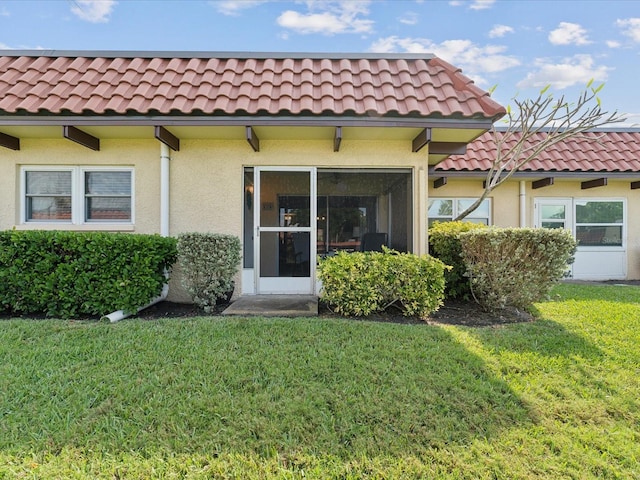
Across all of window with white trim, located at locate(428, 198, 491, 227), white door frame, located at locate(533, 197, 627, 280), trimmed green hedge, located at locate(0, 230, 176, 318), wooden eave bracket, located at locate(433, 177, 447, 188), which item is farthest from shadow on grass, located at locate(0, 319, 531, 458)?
white door frame, located at locate(533, 197, 627, 280)

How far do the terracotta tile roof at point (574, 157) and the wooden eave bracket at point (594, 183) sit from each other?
0.33 meters

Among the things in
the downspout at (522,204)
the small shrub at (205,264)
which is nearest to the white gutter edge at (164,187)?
the small shrub at (205,264)

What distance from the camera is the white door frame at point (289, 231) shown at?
639cm

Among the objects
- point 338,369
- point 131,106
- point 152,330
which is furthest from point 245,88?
point 338,369

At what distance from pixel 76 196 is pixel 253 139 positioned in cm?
374

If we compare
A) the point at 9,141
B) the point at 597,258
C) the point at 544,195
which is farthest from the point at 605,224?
the point at 9,141

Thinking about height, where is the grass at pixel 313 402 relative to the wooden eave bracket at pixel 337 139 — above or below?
below

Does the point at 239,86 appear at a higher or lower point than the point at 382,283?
higher

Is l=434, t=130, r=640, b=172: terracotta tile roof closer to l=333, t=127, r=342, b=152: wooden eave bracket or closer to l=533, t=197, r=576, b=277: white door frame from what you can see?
l=533, t=197, r=576, b=277: white door frame

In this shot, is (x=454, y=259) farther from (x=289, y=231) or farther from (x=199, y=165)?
(x=199, y=165)

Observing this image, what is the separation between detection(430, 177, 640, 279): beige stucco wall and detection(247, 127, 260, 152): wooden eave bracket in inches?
226

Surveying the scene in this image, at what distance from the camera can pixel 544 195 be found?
9.61m

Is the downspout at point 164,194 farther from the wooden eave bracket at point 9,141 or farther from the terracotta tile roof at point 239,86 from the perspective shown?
the wooden eave bracket at point 9,141

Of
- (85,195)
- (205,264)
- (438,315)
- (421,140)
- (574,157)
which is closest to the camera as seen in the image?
(205,264)
